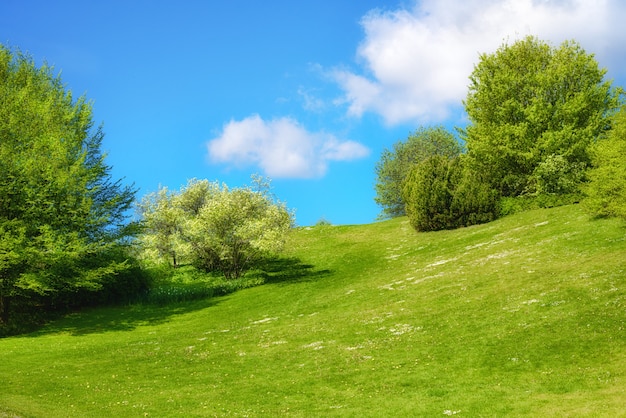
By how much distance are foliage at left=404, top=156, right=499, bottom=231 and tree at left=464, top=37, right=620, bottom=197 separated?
6.07 metres

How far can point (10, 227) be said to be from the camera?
4241cm

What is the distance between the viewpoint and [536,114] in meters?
62.3

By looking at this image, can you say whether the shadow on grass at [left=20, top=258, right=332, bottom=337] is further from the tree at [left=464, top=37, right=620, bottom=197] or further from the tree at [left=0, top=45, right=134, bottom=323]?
the tree at [left=464, top=37, right=620, bottom=197]

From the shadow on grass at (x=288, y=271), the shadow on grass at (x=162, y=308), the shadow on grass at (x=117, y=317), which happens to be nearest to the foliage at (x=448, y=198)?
the shadow on grass at (x=288, y=271)

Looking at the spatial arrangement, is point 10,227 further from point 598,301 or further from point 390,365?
point 598,301

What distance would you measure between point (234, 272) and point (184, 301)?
7828mm

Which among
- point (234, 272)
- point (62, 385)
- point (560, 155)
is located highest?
point (560, 155)

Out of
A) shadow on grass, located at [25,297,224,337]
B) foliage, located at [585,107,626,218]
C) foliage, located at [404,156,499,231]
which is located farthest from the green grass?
foliage, located at [404,156,499,231]

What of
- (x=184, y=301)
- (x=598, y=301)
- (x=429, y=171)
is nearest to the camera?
(x=598, y=301)

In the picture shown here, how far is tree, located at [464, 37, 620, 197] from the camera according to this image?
60.2 meters

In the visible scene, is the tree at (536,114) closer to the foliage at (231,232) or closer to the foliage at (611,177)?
the foliage at (611,177)

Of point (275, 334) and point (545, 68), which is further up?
point (545, 68)

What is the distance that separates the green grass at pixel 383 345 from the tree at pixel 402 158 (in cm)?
6272

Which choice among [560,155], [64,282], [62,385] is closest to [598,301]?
[62,385]
